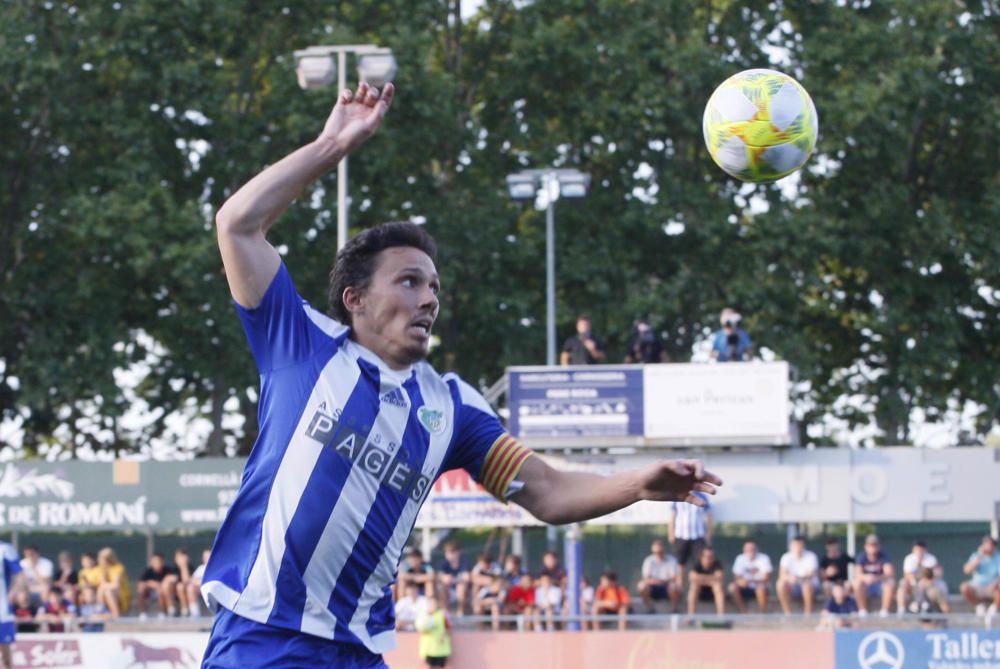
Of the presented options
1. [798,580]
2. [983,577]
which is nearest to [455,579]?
[798,580]

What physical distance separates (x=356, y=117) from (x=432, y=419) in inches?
37.3

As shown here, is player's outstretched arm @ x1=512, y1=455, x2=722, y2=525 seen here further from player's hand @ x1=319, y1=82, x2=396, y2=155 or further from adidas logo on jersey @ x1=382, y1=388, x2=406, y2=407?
player's hand @ x1=319, y1=82, x2=396, y2=155

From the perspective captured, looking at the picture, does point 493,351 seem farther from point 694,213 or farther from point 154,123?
point 154,123

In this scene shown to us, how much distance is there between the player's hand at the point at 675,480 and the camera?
457 cm

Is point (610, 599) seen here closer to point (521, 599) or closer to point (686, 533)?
point (521, 599)

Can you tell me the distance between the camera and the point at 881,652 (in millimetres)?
16922

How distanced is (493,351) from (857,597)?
54.6 feet

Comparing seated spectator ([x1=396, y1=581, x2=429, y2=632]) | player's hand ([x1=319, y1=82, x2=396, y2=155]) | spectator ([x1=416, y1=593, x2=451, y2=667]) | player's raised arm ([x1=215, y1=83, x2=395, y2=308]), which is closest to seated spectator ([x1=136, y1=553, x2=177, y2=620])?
seated spectator ([x1=396, y1=581, x2=429, y2=632])

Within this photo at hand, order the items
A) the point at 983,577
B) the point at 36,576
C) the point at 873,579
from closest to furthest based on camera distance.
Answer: the point at 873,579
the point at 983,577
the point at 36,576

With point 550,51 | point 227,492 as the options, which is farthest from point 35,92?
point 227,492

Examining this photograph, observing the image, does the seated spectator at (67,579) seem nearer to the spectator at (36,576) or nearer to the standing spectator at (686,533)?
the spectator at (36,576)

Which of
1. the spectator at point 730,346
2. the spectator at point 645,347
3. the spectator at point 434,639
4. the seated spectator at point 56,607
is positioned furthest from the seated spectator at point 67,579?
the spectator at point 730,346

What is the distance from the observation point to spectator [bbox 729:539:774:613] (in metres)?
20.5

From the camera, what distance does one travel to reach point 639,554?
24.5m
